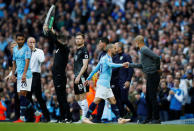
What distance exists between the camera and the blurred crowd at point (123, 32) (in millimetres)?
17547

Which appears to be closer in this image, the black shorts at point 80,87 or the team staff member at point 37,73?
the black shorts at point 80,87

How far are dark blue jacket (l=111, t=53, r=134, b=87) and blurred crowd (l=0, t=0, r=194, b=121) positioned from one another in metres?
3.10

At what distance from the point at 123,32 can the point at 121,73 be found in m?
8.32

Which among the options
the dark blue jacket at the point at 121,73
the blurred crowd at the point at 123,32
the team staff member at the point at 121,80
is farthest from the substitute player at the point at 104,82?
the blurred crowd at the point at 123,32

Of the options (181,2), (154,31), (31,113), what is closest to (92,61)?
(154,31)

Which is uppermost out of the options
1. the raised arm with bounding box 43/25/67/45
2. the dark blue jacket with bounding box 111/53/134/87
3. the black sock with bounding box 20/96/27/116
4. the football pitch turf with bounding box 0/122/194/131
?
the raised arm with bounding box 43/25/67/45

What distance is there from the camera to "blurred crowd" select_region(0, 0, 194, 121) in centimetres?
1755

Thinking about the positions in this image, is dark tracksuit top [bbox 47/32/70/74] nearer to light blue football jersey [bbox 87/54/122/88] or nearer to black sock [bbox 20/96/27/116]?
light blue football jersey [bbox 87/54/122/88]

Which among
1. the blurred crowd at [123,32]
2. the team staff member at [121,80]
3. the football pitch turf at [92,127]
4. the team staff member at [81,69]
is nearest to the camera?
the football pitch turf at [92,127]

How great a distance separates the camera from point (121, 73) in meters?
14.3

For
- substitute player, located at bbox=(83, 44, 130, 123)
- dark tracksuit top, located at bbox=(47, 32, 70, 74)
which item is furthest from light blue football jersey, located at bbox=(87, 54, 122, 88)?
dark tracksuit top, located at bbox=(47, 32, 70, 74)

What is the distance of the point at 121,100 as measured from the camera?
13898 millimetres

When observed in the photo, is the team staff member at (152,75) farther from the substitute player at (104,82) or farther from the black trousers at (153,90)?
the substitute player at (104,82)

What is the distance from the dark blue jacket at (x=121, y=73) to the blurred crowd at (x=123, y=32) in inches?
122
